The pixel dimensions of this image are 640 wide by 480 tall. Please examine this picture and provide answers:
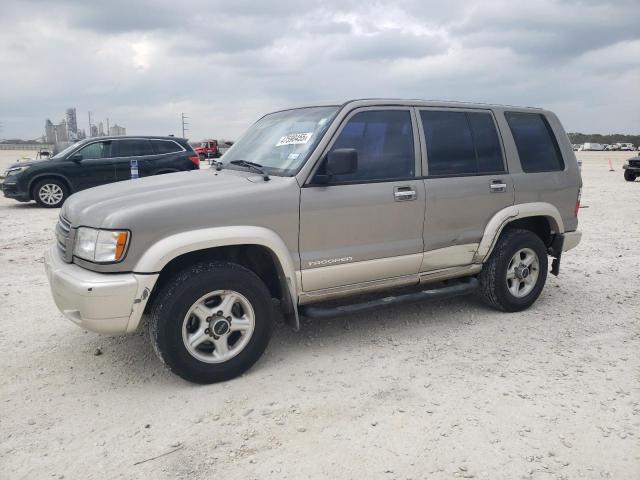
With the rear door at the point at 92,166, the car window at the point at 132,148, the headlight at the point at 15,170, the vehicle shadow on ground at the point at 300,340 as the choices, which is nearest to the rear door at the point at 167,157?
the car window at the point at 132,148

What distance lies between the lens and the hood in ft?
10.5

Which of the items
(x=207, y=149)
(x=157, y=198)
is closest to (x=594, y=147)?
(x=207, y=149)

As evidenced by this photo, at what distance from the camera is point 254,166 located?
409cm

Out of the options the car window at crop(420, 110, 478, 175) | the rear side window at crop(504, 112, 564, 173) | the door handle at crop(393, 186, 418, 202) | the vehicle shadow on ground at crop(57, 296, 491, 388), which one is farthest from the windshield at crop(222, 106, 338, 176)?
the rear side window at crop(504, 112, 564, 173)

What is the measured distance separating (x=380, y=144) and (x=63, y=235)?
2453 millimetres

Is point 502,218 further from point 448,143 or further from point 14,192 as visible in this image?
point 14,192

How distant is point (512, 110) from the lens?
4.95 m

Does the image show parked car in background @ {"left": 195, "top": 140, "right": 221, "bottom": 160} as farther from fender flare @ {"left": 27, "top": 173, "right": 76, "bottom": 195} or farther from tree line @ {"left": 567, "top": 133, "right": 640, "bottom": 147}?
tree line @ {"left": 567, "top": 133, "right": 640, "bottom": 147}

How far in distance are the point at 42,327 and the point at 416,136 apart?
3.64 m

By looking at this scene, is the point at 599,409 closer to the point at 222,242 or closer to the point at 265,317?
the point at 265,317

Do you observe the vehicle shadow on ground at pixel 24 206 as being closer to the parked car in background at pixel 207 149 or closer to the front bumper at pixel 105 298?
the front bumper at pixel 105 298

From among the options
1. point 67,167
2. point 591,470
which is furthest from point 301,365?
point 67,167

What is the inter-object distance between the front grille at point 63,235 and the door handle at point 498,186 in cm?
345

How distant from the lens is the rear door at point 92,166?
39.5ft
